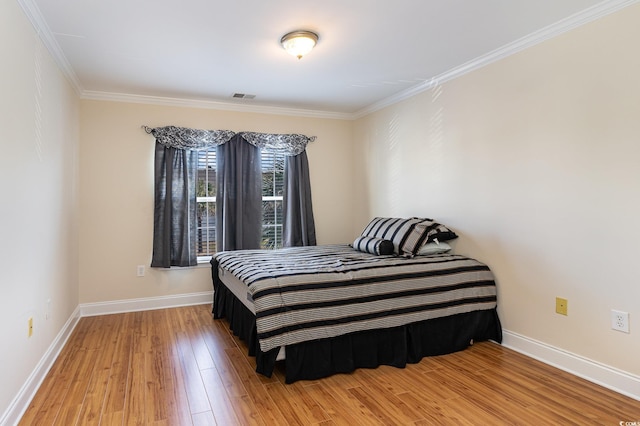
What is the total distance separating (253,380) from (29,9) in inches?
106

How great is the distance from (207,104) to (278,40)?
196cm

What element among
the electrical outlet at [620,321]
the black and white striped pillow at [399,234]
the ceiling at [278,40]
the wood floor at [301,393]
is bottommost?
the wood floor at [301,393]

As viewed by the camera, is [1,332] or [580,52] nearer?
[1,332]

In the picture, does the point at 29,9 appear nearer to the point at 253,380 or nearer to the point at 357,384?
the point at 253,380

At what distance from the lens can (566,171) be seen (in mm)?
2652

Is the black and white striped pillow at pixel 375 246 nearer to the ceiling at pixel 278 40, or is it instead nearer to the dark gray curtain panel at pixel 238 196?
the dark gray curtain panel at pixel 238 196

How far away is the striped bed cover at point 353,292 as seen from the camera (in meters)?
2.48

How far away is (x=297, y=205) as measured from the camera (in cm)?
495

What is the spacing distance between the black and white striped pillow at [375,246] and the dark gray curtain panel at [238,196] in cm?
147

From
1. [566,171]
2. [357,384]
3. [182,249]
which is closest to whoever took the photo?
[357,384]

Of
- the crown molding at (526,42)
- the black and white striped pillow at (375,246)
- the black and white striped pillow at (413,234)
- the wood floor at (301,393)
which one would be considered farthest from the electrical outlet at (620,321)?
the crown molding at (526,42)

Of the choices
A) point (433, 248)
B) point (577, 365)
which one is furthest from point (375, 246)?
point (577, 365)

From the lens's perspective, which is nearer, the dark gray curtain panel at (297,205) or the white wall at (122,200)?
the white wall at (122,200)

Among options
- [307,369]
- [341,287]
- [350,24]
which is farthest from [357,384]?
[350,24]
